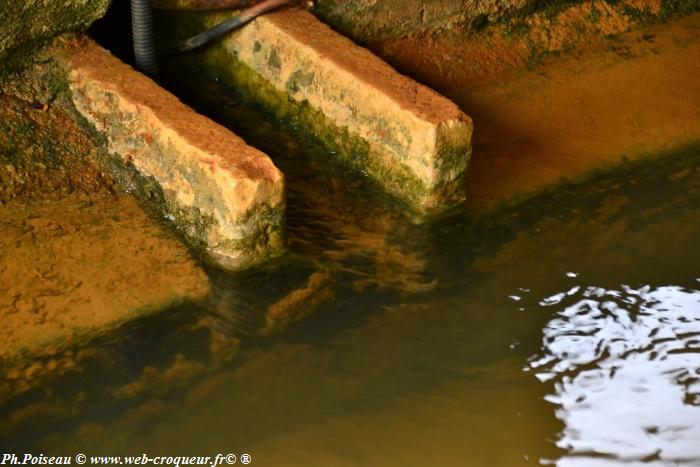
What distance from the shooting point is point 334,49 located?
4594mm

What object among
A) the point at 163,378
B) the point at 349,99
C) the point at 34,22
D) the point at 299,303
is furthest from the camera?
the point at 349,99

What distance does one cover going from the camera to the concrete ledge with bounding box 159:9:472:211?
4.17 meters

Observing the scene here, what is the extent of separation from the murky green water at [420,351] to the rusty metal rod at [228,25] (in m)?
0.95

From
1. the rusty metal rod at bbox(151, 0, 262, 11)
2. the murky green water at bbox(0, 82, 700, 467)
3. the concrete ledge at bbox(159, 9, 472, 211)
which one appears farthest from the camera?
the rusty metal rod at bbox(151, 0, 262, 11)

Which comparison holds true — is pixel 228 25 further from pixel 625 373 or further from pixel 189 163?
pixel 625 373

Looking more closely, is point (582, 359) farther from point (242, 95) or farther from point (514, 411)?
point (242, 95)

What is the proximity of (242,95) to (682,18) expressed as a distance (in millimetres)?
2936

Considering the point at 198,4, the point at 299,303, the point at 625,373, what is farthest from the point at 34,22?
the point at 625,373

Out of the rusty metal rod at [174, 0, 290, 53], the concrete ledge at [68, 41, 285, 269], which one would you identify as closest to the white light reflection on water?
the concrete ledge at [68, 41, 285, 269]

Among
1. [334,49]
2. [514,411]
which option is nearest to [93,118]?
[334,49]

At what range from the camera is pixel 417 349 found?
11.7 feet

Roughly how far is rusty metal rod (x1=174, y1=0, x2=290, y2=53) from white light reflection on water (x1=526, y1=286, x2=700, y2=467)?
2.14m

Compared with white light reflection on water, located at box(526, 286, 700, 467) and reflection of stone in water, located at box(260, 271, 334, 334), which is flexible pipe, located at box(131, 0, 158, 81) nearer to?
reflection of stone in water, located at box(260, 271, 334, 334)

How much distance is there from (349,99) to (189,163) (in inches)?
36.8
